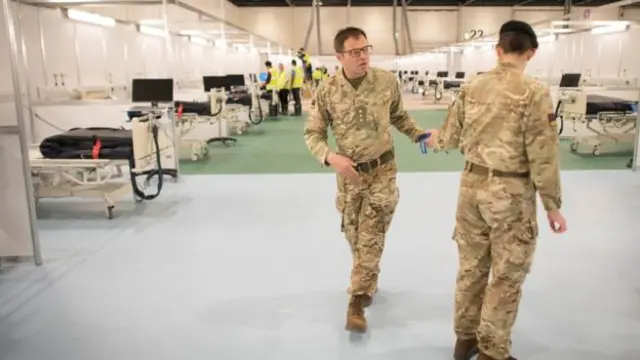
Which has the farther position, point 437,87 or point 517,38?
point 437,87

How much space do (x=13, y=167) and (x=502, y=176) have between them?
3428mm

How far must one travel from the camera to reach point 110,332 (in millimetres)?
2994

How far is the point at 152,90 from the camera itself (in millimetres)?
6379

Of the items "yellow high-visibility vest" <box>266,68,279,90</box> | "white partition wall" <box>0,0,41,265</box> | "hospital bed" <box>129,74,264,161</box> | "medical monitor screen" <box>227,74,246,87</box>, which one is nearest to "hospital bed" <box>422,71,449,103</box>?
"yellow high-visibility vest" <box>266,68,279,90</box>

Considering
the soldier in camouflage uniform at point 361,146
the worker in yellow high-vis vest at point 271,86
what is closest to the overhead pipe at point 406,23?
the worker in yellow high-vis vest at point 271,86

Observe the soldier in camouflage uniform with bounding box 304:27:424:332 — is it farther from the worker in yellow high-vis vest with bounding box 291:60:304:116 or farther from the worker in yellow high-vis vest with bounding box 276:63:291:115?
the worker in yellow high-vis vest with bounding box 291:60:304:116

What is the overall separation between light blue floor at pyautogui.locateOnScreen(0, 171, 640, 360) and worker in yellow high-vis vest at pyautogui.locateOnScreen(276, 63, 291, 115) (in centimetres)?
921

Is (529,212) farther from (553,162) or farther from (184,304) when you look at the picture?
(184,304)

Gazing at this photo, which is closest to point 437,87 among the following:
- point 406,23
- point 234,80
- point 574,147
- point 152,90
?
point 234,80

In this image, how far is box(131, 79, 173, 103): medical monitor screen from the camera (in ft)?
20.8

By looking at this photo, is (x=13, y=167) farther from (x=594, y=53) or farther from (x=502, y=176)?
(x=594, y=53)

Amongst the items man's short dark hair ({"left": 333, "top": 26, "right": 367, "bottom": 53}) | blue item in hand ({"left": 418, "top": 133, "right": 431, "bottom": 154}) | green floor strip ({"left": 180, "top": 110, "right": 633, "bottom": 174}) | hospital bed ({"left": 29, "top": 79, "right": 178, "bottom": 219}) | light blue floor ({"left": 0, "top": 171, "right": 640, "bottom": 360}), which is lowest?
light blue floor ({"left": 0, "top": 171, "right": 640, "bottom": 360})

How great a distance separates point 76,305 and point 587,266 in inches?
137

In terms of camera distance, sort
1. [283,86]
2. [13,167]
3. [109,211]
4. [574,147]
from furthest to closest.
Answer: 1. [283,86]
2. [574,147]
3. [109,211]
4. [13,167]
